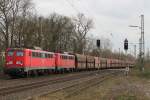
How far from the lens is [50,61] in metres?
51.7

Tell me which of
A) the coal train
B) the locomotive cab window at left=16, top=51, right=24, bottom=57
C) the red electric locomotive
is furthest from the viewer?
the locomotive cab window at left=16, top=51, right=24, bottom=57

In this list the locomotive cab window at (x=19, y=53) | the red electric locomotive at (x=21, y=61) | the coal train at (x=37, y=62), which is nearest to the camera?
the red electric locomotive at (x=21, y=61)

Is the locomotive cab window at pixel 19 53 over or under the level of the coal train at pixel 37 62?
over

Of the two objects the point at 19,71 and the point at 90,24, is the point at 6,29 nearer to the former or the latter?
the point at 19,71

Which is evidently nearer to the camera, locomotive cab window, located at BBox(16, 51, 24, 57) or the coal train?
A: the coal train

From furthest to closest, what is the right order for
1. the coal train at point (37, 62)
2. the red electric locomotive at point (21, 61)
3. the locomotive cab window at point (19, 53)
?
the locomotive cab window at point (19, 53) < the coal train at point (37, 62) < the red electric locomotive at point (21, 61)

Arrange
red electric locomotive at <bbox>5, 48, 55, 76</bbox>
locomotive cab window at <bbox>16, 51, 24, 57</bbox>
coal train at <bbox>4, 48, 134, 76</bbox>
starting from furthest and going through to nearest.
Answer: locomotive cab window at <bbox>16, 51, 24, 57</bbox>
coal train at <bbox>4, 48, 134, 76</bbox>
red electric locomotive at <bbox>5, 48, 55, 76</bbox>

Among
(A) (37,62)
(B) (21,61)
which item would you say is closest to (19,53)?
(B) (21,61)

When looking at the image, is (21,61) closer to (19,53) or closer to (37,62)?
(19,53)

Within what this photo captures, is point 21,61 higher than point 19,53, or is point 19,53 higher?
point 19,53

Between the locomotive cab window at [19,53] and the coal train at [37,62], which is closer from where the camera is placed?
the coal train at [37,62]

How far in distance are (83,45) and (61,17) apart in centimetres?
1156

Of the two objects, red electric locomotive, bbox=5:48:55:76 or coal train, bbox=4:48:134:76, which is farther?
coal train, bbox=4:48:134:76

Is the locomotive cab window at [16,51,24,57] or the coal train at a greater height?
the locomotive cab window at [16,51,24,57]
